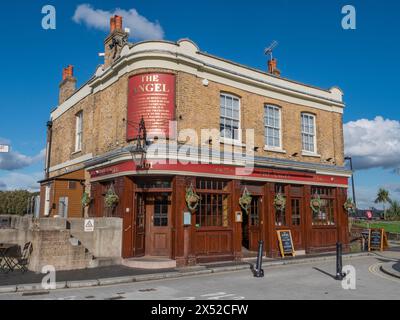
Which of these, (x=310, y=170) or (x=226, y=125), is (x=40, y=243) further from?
(x=310, y=170)

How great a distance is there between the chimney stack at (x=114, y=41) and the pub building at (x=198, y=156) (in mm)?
53

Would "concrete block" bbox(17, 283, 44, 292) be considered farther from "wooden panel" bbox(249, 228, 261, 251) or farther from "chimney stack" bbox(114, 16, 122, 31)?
"chimney stack" bbox(114, 16, 122, 31)

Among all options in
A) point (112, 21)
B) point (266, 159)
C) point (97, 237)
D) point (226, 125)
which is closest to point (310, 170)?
point (266, 159)

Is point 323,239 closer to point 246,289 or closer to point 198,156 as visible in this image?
point 198,156

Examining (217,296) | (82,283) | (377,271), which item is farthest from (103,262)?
(377,271)

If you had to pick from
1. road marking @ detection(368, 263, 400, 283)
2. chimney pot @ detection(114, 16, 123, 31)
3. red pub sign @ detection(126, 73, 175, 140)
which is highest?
chimney pot @ detection(114, 16, 123, 31)

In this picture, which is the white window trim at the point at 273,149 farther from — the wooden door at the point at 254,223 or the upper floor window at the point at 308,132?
the wooden door at the point at 254,223

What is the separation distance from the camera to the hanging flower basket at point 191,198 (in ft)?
43.3

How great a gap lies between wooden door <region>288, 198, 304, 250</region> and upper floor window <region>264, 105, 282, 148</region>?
9.43 ft

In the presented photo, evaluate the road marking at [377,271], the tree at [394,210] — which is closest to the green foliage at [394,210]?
the tree at [394,210]

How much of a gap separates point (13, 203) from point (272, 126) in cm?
4582

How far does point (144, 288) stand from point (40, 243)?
4.37m

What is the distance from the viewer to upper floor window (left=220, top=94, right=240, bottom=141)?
15488 millimetres

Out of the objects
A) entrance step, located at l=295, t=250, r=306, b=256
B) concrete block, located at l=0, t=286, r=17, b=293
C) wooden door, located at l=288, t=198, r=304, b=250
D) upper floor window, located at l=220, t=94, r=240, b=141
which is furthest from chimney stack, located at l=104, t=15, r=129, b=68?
entrance step, located at l=295, t=250, r=306, b=256
